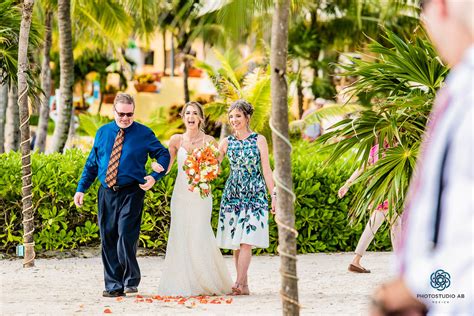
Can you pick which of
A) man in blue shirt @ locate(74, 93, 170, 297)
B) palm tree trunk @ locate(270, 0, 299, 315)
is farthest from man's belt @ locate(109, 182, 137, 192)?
palm tree trunk @ locate(270, 0, 299, 315)

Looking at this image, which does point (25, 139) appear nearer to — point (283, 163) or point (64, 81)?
point (64, 81)

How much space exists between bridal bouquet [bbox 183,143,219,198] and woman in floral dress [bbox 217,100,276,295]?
0.65 feet

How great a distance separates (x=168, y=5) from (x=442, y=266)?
89.8 ft

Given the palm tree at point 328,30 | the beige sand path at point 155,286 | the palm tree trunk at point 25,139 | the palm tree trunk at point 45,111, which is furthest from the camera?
the palm tree at point 328,30

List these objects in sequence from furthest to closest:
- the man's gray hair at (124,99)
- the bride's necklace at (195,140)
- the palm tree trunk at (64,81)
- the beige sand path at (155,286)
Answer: the palm tree trunk at (64,81) < the bride's necklace at (195,140) < the man's gray hair at (124,99) < the beige sand path at (155,286)

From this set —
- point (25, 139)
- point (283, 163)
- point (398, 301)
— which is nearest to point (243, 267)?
point (25, 139)

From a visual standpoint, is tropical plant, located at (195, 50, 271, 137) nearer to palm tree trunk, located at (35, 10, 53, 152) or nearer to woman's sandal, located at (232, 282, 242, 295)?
palm tree trunk, located at (35, 10, 53, 152)

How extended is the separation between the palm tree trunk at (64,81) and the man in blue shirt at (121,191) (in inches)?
253

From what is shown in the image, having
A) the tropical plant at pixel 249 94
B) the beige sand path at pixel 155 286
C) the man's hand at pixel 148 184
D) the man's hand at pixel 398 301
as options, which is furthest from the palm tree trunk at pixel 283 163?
the tropical plant at pixel 249 94

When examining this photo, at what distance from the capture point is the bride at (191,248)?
843cm

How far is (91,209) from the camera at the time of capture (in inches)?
419

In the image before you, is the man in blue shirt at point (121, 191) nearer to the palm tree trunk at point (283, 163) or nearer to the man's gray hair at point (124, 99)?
the man's gray hair at point (124, 99)

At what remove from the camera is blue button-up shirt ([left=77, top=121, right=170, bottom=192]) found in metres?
8.18

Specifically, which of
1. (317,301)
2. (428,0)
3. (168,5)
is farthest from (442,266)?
(168,5)
